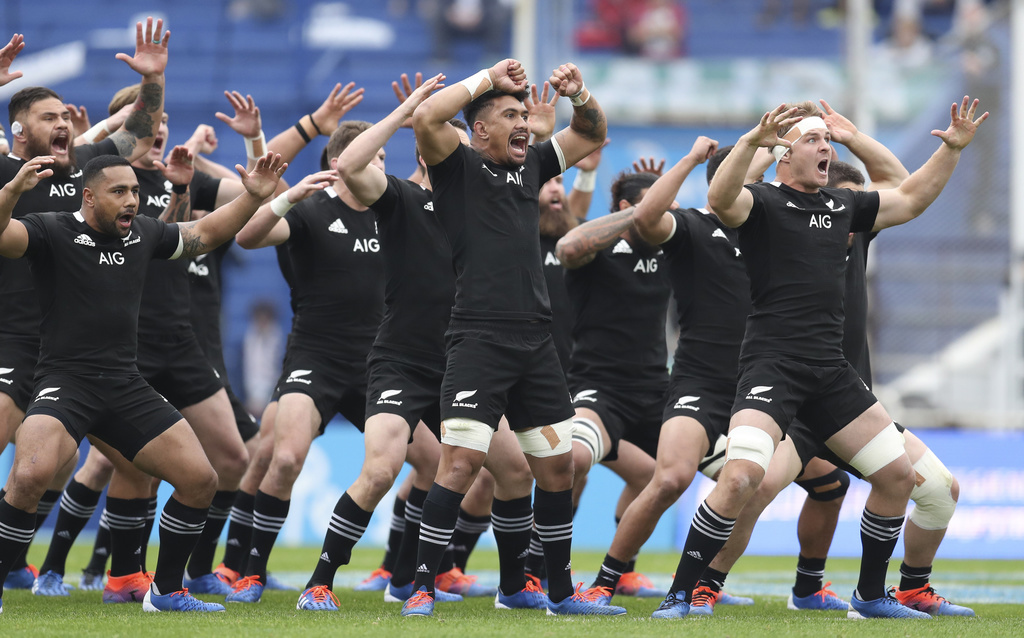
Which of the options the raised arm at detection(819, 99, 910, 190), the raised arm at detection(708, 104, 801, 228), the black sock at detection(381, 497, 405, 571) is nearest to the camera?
the raised arm at detection(708, 104, 801, 228)

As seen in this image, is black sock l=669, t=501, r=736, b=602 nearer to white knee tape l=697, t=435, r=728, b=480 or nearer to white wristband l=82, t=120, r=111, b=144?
white knee tape l=697, t=435, r=728, b=480

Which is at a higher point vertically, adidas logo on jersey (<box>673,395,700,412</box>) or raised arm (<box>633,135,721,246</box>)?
raised arm (<box>633,135,721,246</box>)

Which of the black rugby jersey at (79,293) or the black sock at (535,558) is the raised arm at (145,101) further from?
the black sock at (535,558)

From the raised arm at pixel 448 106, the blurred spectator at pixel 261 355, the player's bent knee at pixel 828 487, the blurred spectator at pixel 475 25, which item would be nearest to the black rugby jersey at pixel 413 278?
the raised arm at pixel 448 106

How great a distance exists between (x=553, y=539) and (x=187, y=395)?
288cm

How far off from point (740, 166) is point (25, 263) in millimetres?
4662

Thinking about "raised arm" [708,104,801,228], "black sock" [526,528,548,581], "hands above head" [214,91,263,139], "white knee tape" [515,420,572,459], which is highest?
"hands above head" [214,91,263,139]

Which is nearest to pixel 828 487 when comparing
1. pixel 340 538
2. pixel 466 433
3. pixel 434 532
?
pixel 466 433

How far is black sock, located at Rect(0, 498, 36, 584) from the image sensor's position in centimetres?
696

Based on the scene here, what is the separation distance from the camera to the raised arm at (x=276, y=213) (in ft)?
24.5

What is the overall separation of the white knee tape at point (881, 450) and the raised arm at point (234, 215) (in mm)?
3786

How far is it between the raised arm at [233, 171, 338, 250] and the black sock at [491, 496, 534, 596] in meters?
2.26

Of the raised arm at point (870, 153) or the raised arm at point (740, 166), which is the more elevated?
Answer: the raised arm at point (870, 153)

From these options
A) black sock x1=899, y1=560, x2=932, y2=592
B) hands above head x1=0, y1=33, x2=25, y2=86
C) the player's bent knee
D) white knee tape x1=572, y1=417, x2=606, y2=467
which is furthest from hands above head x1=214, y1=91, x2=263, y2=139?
black sock x1=899, y1=560, x2=932, y2=592
